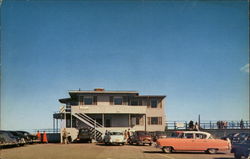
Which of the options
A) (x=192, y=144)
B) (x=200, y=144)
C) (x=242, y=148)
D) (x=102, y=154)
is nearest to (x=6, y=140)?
(x=102, y=154)

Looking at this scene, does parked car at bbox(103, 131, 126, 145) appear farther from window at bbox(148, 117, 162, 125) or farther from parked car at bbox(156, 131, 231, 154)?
window at bbox(148, 117, 162, 125)

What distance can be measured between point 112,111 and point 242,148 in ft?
74.9

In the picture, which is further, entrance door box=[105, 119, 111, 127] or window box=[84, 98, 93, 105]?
entrance door box=[105, 119, 111, 127]

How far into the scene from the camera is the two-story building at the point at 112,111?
3444 centimetres

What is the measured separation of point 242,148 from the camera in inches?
520

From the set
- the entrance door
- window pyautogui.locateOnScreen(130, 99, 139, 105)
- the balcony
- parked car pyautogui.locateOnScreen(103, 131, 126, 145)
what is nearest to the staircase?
the balcony

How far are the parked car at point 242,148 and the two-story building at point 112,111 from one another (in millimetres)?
20665

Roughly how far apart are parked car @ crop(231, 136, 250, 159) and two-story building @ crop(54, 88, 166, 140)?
67.8 ft

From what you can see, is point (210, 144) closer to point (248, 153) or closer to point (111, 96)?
point (248, 153)

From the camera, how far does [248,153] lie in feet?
42.2

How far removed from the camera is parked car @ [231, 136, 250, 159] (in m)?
12.9

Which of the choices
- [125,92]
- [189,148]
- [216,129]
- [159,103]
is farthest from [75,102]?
[189,148]

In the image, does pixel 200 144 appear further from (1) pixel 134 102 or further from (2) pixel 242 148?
(1) pixel 134 102

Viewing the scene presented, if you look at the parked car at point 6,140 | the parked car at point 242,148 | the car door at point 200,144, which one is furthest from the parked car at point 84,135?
the parked car at point 242,148
